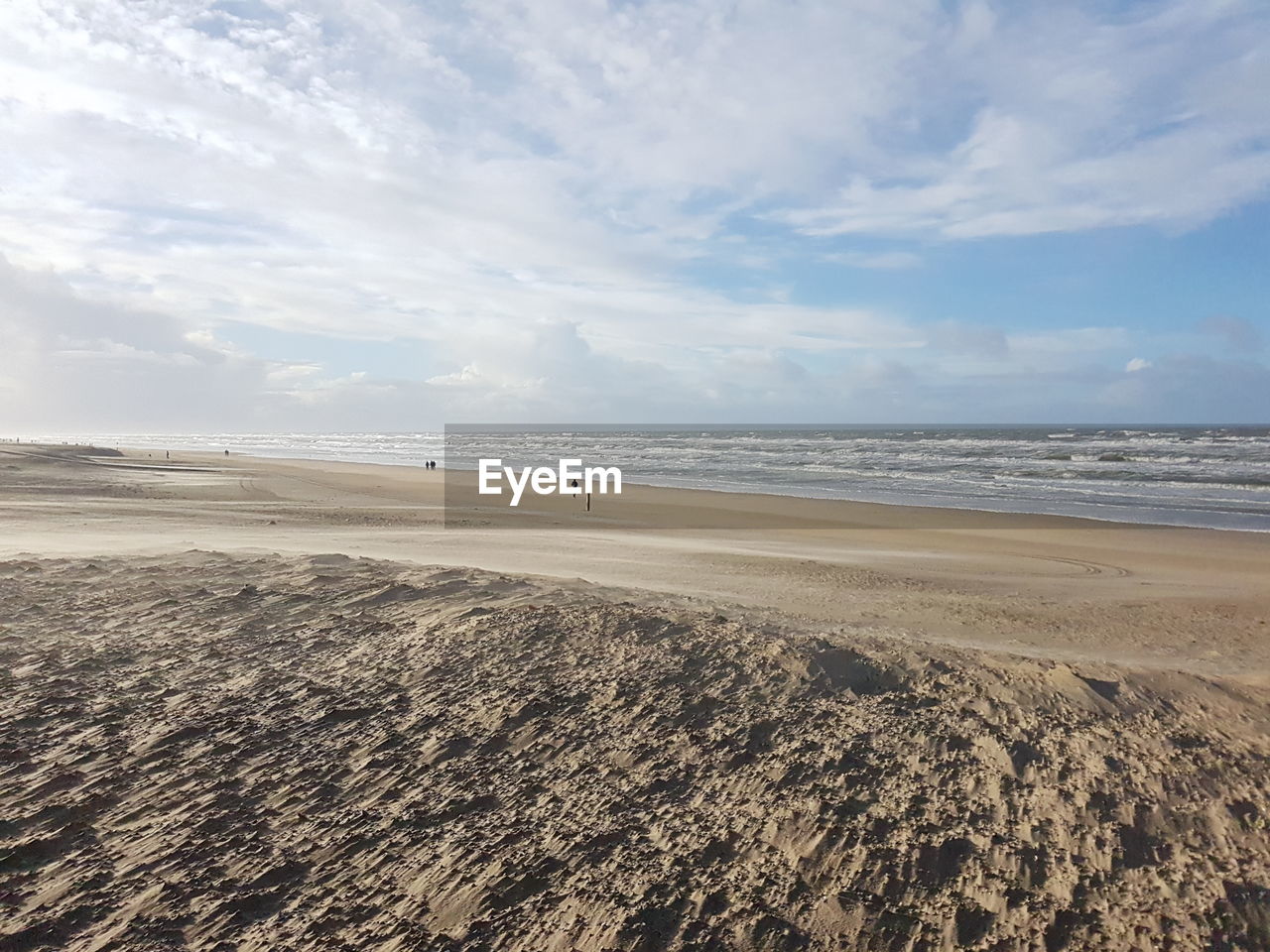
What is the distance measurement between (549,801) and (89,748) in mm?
2418

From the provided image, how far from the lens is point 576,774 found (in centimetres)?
391

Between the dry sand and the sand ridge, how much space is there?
0.02 meters

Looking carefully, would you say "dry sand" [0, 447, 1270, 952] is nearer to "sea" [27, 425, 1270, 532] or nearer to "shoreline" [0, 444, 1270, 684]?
"shoreline" [0, 444, 1270, 684]

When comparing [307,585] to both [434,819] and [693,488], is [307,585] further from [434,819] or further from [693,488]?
[693,488]

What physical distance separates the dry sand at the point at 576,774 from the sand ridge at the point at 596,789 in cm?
2

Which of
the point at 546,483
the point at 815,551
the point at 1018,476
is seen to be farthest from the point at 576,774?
the point at 1018,476

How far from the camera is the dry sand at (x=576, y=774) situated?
300cm

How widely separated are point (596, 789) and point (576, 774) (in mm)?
164

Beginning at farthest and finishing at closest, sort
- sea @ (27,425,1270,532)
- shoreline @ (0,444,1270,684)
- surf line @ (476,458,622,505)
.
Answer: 1. surf line @ (476,458,622,505)
2. sea @ (27,425,1270,532)
3. shoreline @ (0,444,1270,684)

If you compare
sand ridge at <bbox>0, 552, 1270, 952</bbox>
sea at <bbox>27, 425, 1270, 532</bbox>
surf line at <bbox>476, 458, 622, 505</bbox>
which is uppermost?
sand ridge at <bbox>0, 552, 1270, 952</bbox>

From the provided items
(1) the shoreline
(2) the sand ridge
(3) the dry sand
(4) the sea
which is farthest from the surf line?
(2) the sand ridge

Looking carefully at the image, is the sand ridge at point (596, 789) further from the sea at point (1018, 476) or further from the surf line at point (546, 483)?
the sea at point (1018, 476)

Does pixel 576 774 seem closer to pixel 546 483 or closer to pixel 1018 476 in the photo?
pixel 546 483

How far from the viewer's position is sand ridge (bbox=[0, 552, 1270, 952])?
2984 millimetres
